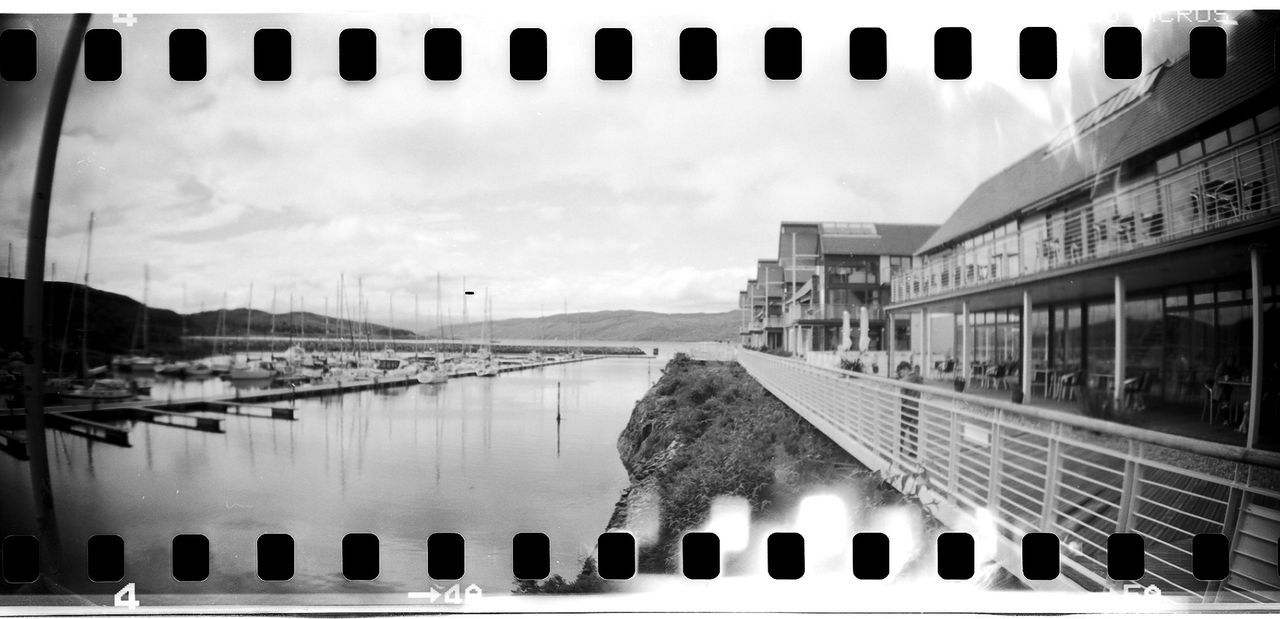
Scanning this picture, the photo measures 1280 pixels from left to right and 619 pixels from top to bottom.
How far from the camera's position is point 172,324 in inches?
180

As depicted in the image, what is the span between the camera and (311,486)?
529cm

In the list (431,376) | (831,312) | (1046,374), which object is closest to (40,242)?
(431,376)

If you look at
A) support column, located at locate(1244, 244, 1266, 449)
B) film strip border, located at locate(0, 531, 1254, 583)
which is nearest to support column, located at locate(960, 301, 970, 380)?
support column, located at locate(1244, 244, 1266, 449)

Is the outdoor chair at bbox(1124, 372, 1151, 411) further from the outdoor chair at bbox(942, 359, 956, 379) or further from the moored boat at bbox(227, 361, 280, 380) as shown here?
the moored boat at bbox(227, 361, 280, 380)

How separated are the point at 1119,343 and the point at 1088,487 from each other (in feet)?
12.7

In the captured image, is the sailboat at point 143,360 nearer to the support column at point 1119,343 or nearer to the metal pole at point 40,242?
the metal pole at point 40,242

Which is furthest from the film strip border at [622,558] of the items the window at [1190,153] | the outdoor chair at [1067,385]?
the outdoor chair at [1067,385]

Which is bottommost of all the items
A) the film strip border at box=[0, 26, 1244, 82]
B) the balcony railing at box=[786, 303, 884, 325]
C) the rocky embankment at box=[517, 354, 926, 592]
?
the rocky embankment at box=[517, 354, 926, 592]

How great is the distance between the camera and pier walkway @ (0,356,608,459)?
14.8ft

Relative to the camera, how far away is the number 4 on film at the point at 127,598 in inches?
165

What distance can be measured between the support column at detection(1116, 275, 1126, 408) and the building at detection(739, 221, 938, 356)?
272 cm

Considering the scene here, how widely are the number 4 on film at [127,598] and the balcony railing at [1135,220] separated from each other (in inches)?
415

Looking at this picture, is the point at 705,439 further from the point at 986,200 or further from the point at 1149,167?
the point at 1149,167

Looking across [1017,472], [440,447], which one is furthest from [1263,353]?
[440,447]
